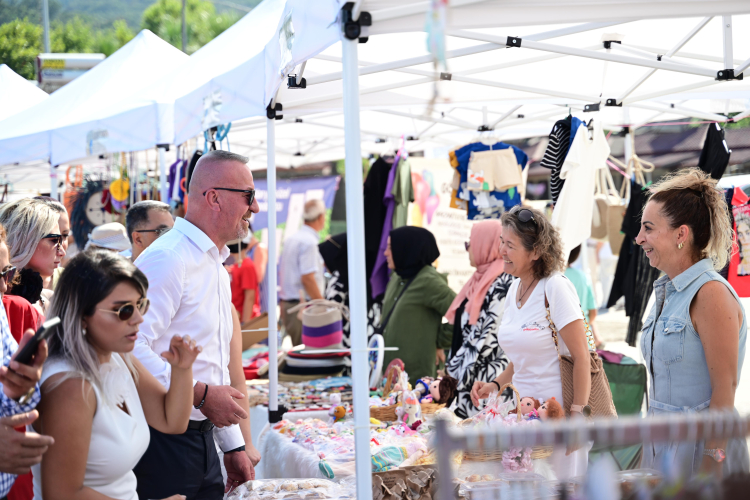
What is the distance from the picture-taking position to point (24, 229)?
2.80 meters

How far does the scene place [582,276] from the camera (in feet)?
19.9

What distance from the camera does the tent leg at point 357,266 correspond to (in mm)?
2043

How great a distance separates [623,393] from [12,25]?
120 feet

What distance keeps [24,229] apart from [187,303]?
1041mm

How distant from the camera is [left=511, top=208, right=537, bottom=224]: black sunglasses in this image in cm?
303

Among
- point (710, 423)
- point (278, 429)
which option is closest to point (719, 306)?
point (710, 423)

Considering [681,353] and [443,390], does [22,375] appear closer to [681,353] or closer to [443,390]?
[681,353]

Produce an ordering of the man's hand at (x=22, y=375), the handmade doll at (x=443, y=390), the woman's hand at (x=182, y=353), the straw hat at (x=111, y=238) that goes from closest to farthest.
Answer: the man's hand at (x=22, y=375)
the woman's hand at (x=182, y=353)
the handmade doll at (x=443, y=390)
the straw hat at (x=111, y=238)

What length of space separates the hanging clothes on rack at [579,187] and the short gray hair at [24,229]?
9.99 ft

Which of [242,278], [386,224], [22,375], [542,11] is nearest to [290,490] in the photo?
[22,375]

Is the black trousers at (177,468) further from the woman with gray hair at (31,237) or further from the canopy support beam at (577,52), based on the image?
the canopy support beam at (577,52)

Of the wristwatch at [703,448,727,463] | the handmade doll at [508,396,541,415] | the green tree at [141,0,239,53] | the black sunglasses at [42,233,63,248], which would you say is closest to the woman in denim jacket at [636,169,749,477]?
the handmade doll at [508,396,541,415]

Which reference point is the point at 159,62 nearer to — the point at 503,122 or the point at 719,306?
the point at 503,122

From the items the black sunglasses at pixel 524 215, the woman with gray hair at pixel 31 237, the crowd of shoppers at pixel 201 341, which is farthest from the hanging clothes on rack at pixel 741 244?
the woman with gray hair at pixel 31 237
